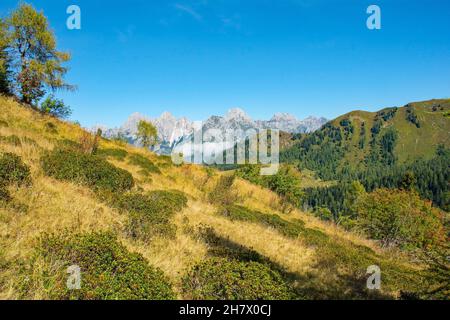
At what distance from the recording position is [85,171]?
11477mm

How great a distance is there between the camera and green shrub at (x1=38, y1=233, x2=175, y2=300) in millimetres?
4473

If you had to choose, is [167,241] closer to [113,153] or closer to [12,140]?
[12,140]

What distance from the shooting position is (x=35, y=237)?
5715mm

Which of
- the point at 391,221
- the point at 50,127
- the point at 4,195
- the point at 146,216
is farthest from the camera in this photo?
the point at 391,221

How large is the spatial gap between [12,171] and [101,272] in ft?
17.7

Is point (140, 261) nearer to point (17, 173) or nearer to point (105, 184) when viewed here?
point (17, 173)

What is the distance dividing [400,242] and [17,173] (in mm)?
24076

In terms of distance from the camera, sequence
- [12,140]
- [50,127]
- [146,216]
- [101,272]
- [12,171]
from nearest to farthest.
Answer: [101,272] < [12,171] < [146,216] < [12,140] < [50,127]

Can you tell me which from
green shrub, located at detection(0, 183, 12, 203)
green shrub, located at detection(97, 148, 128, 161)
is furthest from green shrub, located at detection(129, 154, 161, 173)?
green shrub, located at detection(0, 183, 12, 203)

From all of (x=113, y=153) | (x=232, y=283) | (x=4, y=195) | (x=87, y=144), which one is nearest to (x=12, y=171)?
(x=4, y=195)

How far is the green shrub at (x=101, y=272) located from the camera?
4.47 meters

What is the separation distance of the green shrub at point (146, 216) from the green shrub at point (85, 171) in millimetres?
1453

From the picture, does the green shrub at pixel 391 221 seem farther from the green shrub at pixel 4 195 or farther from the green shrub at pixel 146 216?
the green shrub at pixel 4 195
